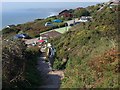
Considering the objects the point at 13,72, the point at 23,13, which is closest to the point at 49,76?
the point at 13,72

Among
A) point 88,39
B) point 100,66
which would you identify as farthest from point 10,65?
point 88,39

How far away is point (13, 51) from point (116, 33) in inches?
242

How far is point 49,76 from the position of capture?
16.6 m

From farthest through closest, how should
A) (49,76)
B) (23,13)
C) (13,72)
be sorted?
1. (23,13)
2. (49,76)
3. (13,72)

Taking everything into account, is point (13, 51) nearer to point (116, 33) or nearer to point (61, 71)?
point (61, 71)

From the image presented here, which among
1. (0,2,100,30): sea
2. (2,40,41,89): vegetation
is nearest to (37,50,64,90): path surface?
(2,40,41,89): vegetation

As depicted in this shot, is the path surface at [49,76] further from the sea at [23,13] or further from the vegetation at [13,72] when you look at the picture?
the sea at [23,13]

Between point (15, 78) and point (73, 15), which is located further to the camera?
point (73, 15)

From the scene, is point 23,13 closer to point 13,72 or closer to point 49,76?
point 49,76

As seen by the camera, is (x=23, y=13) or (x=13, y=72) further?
(x=23, y=13)

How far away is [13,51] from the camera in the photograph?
13.6m

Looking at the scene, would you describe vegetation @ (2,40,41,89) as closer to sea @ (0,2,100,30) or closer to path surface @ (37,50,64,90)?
path surface @ (37,50,64,90)

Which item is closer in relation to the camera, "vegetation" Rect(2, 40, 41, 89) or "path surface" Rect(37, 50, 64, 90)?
"vegetation" Rect(2, 40, 41, 89)

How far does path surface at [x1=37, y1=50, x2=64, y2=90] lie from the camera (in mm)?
14591
